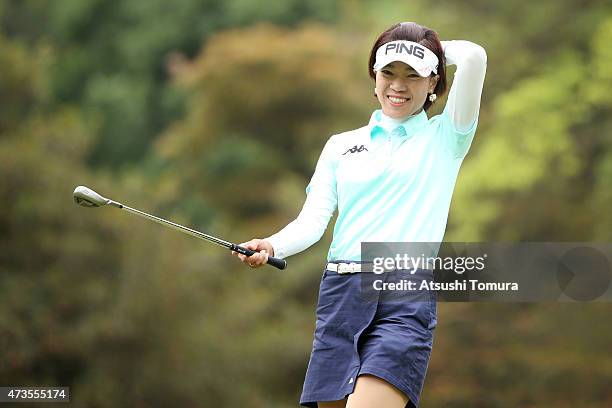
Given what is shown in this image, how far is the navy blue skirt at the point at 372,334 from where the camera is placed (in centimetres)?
347

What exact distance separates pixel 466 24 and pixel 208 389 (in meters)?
6.67

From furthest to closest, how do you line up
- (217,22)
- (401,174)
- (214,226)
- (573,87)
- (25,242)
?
(217,22), (214,226), (573,87), (25,242), (401,174)

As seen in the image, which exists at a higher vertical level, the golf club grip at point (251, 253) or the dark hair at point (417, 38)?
the dark hair at point (417, 38)

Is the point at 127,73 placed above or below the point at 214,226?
above

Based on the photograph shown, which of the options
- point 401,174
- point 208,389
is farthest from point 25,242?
point 401,174

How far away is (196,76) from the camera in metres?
22.7

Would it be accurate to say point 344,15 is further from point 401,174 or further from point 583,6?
point 401,174

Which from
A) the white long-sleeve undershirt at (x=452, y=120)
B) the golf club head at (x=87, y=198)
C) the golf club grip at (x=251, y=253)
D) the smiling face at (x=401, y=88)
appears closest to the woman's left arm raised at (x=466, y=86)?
the white long-sleeve undershirt at (x=452, y=120)

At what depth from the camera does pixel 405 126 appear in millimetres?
3697

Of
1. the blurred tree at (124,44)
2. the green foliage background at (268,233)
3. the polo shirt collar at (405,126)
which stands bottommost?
the polo shirt collar at (405,126)

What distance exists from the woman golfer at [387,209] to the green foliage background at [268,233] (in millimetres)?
12079

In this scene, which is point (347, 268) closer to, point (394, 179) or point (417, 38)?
point (394, 179)

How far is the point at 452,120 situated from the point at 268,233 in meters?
16.3

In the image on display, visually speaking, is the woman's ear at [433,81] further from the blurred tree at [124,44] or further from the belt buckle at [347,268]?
the blurred tree at [124,44]
